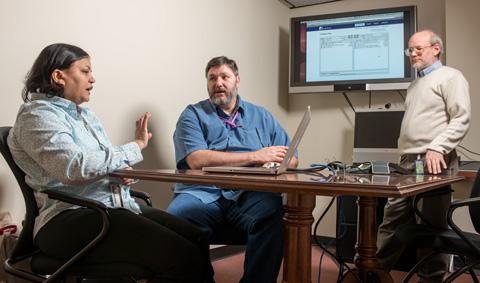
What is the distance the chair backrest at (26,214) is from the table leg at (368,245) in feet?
3.67

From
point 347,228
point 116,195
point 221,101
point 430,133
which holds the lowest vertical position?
point 347,228

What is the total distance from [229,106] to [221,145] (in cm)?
24

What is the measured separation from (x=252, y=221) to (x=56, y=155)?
0.75m

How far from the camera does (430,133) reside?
2.33 metres

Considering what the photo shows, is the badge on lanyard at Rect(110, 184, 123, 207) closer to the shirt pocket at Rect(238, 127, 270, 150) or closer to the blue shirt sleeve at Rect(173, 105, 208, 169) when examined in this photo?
the blue shirt sleeve at Rect(173, 105, 208, 169)

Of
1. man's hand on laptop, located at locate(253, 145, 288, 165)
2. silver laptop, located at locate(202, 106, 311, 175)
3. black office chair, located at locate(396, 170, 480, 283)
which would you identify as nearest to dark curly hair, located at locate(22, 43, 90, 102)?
silver laptop, located at locate(202, 106, 311, 175)

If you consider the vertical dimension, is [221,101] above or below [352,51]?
below

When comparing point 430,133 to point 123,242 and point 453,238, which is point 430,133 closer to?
point 453,238

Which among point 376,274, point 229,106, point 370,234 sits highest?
point 229,106

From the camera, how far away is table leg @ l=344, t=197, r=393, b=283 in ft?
5.15

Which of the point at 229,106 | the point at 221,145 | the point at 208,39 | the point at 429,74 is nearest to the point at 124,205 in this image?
the point at 221,145

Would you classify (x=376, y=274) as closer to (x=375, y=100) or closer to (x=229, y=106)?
(x=229, y=106)

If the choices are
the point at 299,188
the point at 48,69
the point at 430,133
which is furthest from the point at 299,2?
the point at 299,188

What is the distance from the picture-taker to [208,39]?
2.83m
